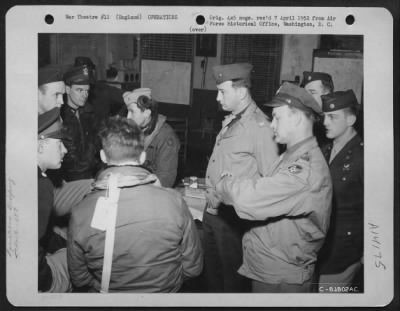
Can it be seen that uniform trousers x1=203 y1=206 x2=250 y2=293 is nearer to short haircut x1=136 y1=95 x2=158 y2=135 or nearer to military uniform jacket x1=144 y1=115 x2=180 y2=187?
military uniform jacket x1=144 y1=115 x2=180 y2=187

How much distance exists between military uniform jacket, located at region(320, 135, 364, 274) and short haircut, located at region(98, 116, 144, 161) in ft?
1.31

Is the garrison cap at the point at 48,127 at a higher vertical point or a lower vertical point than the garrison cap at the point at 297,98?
→ lower

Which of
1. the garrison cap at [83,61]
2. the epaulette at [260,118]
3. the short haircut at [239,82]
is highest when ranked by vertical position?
the garrison cap at [83,61]

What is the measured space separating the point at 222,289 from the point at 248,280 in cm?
6

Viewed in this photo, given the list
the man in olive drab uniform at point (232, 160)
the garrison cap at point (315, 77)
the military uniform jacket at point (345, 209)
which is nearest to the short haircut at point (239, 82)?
the man in olive drab uniform at point (232, 160)

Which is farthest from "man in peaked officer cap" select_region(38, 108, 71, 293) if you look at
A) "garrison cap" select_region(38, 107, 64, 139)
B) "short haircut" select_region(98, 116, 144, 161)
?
"short haircut" select_region(98, 116, 144, 161)

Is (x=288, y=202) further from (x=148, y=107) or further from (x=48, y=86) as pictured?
(x=48, y=86)

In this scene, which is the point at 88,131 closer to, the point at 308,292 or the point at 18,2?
the point at 18,2

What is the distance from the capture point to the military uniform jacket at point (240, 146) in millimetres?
1062

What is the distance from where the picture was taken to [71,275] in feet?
3.48

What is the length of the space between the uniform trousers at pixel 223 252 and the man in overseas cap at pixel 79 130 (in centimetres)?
28

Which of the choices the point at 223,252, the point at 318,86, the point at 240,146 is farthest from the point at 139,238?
the point at 318,86

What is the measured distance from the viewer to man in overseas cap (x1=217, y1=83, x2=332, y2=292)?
1.03m

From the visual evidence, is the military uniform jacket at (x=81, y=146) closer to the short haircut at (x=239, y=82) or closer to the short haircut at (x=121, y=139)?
the short haircut at (x=121, y=139)
